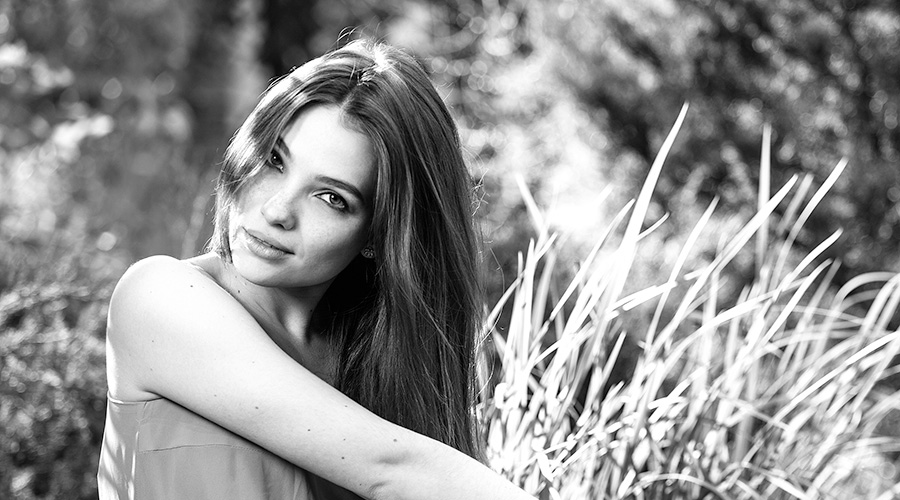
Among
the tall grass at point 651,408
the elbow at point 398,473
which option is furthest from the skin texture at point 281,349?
the tall grass at point 651,408

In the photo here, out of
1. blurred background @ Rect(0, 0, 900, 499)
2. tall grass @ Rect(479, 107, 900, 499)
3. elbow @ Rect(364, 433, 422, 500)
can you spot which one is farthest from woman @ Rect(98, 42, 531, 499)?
blurred background @ Rect(0, 0, 900, 499)

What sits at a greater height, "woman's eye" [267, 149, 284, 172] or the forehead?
the forehead

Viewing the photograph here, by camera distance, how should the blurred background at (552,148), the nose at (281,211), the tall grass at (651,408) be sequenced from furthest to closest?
the blurred background at (552,148) → the tall grass at (651,408) → the nose at (281,211)

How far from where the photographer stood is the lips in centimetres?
157

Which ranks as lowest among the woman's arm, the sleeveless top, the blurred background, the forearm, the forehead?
the blurred background

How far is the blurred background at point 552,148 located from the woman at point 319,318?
2.45ft

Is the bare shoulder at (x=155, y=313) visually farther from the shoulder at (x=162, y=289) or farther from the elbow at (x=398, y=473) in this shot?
the elbow at (x=398, y=473)

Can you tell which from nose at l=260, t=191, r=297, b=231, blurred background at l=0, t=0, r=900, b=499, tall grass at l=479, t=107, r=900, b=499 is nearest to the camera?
nose at l=260, t=191, r=297, b=231

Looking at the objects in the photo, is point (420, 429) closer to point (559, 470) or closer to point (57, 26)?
point (559, 470)

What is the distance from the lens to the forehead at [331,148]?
5.17 feet

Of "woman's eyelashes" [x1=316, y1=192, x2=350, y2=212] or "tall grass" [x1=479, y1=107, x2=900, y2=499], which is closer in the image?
"woman's eyelashes" [x1=316, y1=192, x2=350, y2=212]

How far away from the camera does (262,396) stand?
4.67 feet

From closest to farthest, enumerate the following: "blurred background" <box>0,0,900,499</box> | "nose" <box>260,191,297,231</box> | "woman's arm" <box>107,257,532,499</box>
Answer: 1. "woman's arm" <box>107,257,532,499</box>
2. "nose" <box>260,191,297,231</box>
3. "blurred background" <box>0,0,900,499</box>

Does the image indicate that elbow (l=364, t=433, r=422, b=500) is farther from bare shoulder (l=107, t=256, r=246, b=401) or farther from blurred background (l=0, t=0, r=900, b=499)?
blurred background (l=0, t=0, r=900, b=499)
